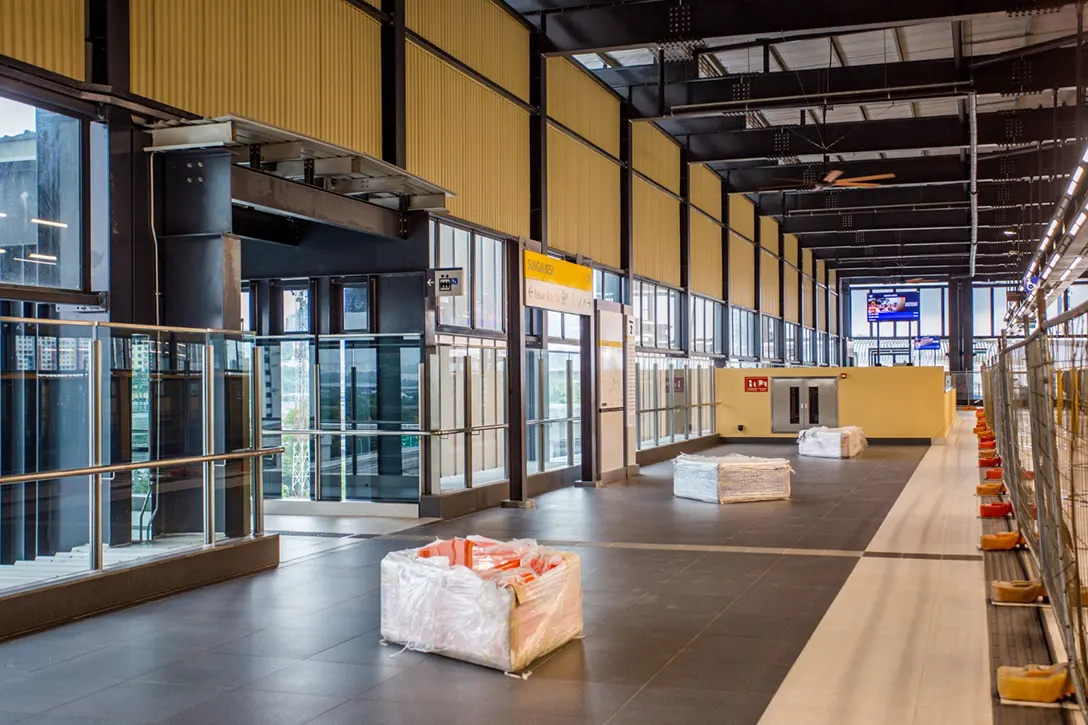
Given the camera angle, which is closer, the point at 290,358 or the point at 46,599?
the point at 46,599

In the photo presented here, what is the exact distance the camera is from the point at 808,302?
40062 mm

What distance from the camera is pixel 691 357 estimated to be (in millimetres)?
24047

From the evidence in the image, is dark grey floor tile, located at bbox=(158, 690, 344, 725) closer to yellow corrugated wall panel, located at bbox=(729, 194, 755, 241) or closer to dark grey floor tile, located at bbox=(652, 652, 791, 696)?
Result: dark grey floor tile, located at bbox=(652, 652, 791, 696)

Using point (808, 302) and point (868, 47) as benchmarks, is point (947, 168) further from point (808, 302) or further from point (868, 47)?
point (808, 302)

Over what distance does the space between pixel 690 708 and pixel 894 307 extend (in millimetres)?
44003

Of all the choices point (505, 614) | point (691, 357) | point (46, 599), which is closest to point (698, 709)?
point (505, 614)

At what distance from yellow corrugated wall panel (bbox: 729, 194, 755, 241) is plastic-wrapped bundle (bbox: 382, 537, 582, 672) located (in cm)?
2220

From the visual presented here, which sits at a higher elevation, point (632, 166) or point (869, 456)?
point (632, 166)

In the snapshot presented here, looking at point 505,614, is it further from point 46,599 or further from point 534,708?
point 46,599

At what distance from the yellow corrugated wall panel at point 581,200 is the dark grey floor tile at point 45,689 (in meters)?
11.3

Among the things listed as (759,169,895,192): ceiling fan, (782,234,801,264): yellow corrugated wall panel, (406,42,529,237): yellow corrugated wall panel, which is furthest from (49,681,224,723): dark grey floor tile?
(782,234,801,264): yellow corrugated wall panel

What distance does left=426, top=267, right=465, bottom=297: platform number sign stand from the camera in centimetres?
1172

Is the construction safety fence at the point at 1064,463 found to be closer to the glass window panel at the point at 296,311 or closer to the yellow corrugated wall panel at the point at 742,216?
the glass window panel at the point at 296,311

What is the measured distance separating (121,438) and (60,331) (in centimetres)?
91
